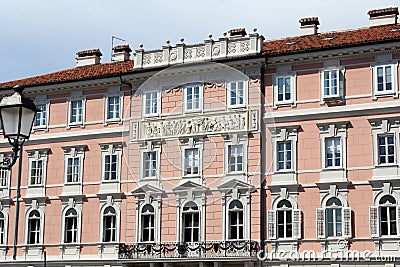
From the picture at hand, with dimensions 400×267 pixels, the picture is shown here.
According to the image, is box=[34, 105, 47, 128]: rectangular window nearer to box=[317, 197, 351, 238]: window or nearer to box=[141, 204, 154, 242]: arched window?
box=[141, 204, 154, 242]: arched window

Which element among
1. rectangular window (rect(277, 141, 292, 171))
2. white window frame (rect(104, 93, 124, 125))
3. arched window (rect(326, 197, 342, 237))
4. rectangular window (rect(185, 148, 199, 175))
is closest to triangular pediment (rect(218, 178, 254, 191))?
rectangular window (rect(277, 141, 292, 171))

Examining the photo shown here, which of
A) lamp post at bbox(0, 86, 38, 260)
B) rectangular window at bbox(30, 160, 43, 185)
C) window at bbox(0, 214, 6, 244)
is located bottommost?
window at bbox(0, 214, 6, 244)

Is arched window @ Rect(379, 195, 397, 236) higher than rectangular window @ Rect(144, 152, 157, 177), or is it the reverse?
rectangular window @ Rect(144, 152, 157, 177)

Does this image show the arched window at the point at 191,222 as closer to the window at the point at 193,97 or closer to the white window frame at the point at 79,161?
the window at the point at 193,97

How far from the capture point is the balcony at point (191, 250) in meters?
33.8

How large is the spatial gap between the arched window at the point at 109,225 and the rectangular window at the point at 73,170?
260cm

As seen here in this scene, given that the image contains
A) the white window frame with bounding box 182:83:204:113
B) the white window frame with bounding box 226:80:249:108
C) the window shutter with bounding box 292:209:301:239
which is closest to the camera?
the window shutter with bounding box 292:209:301:239

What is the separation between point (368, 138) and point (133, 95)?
472 inches

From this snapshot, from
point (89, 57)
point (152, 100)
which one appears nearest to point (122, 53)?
point (89, 57)

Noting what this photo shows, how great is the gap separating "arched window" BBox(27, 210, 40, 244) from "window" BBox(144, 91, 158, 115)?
7.92m

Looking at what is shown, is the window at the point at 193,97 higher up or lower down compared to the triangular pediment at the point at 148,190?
higher up

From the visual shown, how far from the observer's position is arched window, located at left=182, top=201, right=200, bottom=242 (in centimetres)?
3569

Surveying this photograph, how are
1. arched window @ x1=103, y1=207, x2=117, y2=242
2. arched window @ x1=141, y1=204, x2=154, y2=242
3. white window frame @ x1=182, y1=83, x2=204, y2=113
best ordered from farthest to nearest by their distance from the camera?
arched window @ x1=103, y1=207, x2=117, y2=242
arched window @ x1=141, y1=204, x2=154, y2=242
white window frame @ x1=182, y1=83, x2=204, y2=113

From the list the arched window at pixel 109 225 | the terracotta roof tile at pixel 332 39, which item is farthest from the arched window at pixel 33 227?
the terracotta roof tile at pixel 332 39
